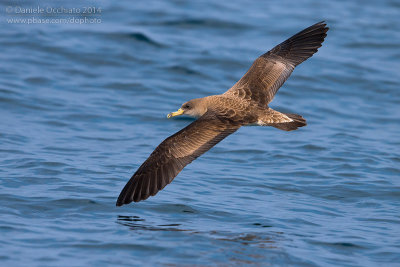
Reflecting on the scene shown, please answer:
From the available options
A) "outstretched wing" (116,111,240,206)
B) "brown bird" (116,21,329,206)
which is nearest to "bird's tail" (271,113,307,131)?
"brown bird" (116,21,329,206)

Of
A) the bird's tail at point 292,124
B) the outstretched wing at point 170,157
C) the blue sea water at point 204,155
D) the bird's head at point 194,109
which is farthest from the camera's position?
the bird's head at point 194,109

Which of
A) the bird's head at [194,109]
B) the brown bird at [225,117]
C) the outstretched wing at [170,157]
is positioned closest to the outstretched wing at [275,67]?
the brown bird at [225,117]

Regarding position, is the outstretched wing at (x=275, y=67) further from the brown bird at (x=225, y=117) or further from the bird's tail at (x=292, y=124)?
the bird's tail at (x=292, y=124)

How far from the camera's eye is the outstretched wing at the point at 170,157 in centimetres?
716

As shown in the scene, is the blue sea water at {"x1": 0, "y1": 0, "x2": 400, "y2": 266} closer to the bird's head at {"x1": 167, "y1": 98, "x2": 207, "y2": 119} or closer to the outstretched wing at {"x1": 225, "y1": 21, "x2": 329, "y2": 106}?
the bird's head at {"x1": 167, "y1": 98, "x2": 207, "y2": 119}

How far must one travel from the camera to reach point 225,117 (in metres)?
7.84

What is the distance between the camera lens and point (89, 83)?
40.4ft

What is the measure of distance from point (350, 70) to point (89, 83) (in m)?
5.57

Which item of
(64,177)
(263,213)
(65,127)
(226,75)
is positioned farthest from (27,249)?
(226,75)

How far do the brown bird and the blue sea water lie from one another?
1.26 ft

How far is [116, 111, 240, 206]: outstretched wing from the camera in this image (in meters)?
7.16

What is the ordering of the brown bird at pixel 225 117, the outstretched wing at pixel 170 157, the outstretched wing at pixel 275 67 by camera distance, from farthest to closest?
the outstretched wing at pixel 275 67 → the brown bird at pixel 225 117 → the outstretched wing at pixel 170 157

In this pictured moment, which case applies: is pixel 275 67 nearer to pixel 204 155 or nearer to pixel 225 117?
pixel 225 117

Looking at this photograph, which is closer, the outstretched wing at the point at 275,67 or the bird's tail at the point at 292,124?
the bird's tail at the point at 292,124
